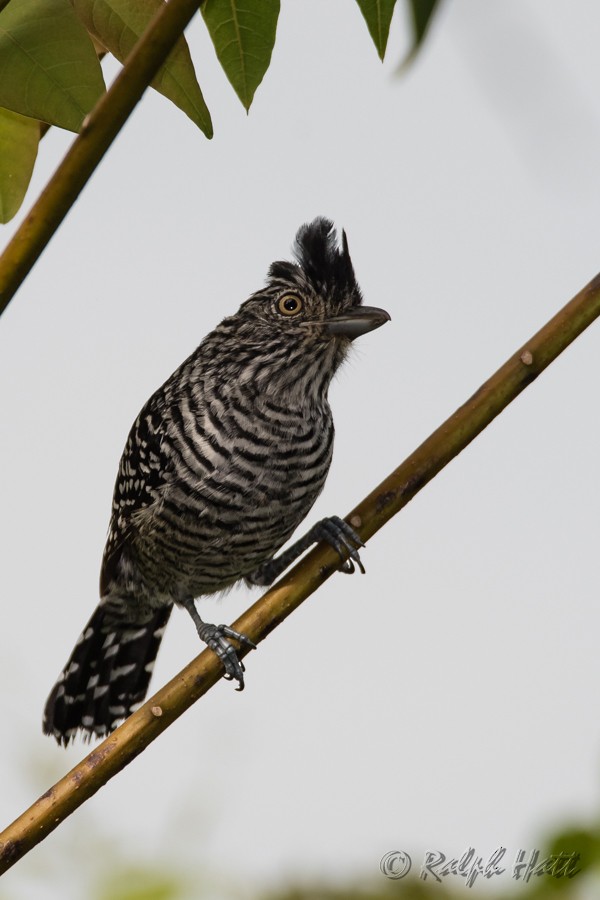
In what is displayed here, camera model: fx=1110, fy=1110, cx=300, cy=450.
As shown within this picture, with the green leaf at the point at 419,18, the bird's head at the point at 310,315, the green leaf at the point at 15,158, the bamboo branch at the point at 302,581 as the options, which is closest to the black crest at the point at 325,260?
the bird's head at the point at 310,315

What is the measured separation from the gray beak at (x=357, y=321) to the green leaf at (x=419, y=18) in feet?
8.65

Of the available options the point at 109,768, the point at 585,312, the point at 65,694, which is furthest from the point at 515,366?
the point at 65,694

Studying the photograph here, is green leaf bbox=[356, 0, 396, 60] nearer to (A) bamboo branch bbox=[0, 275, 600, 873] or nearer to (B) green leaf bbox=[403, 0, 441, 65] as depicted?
(B) green leaf bbox=[403, 0, 441, 65]

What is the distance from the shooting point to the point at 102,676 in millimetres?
5508

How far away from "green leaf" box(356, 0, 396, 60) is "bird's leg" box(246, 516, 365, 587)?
44.4 inches

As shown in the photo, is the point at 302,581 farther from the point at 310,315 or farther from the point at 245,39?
the point at 310,315

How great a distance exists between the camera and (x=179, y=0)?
150cm

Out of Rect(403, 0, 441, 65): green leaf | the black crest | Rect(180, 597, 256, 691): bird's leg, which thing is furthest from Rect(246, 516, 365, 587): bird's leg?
Rect(403, 0, 441, 65): green leaf

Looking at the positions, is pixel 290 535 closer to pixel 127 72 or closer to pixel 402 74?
pixel 127 72

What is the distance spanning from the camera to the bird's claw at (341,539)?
9.07 ft

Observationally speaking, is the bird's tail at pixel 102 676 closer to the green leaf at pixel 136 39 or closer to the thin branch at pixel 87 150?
the green leaf at pixel 136 39

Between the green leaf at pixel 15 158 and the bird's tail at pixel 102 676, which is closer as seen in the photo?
the green leaf at pixel 15 158

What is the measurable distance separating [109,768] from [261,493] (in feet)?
6.58

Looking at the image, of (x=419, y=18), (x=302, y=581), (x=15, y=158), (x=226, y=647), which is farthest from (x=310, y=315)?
(x=419, y=18)
